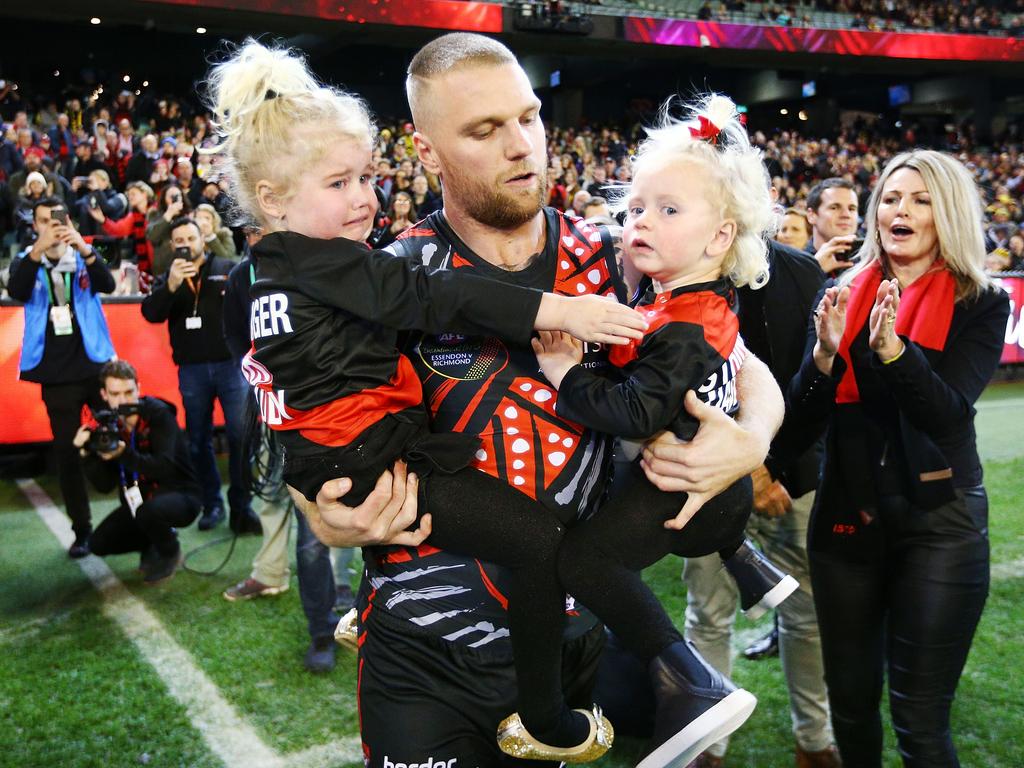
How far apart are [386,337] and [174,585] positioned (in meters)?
4.00

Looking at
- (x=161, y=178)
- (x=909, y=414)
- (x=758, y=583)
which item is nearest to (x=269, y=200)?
(x=758, y=583)

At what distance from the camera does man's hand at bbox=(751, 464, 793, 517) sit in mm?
3301

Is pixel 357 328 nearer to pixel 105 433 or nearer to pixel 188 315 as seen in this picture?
pixel 105 433

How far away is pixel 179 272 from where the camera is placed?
6.32 metres

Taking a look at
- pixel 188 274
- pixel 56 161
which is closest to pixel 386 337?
pixel 188 274

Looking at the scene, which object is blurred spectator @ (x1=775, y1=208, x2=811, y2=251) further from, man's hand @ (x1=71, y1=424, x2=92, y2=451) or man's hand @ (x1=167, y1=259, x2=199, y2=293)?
man's hand @ (x1=71, y1=424, x2=92, y2=451)

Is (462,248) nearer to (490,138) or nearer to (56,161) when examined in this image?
(490,138)

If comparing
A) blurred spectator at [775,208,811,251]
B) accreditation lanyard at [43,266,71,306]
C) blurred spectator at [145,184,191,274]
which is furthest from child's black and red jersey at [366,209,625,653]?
blurred spectator at [145,184,191,274]

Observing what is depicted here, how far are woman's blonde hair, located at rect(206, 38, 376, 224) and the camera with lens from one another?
148 inches

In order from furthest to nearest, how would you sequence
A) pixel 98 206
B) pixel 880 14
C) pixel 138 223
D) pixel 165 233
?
pixel 880 14, pixel 98 206, pixel 138 223, pixel 165 233

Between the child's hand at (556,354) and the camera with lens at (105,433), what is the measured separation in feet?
13.4

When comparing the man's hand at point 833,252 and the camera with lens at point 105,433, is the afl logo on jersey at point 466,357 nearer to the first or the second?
the man's hand at point 833,252

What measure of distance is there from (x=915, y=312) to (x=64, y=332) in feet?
16.9

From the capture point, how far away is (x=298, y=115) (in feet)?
6.55
